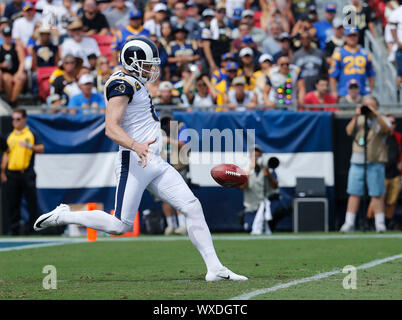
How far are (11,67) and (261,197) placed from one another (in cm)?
528

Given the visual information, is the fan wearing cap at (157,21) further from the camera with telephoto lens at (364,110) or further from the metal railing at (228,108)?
the camera with telephoto lens at (364,110)

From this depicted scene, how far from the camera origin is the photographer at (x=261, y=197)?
49.1 ft

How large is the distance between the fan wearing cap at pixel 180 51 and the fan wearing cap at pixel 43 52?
217 centimetres

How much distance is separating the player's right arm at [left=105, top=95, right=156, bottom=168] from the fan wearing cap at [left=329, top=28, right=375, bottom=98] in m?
9.59

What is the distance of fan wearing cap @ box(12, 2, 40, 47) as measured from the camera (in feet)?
58.6

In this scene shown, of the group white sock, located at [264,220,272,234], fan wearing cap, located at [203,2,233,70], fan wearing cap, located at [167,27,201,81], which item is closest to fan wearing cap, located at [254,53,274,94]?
fan wearing cap, located at [203,2,233,70]

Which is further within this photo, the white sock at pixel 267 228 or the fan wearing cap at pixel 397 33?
the fan wearing cap at pixel 397 33

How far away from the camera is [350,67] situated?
54.9ft

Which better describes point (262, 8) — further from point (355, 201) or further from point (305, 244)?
point (305, 244)

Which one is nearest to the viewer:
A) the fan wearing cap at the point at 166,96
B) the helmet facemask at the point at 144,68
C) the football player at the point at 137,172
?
the football player at the point at 137,172

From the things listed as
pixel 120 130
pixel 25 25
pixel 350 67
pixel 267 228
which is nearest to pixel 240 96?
pixel 350 67

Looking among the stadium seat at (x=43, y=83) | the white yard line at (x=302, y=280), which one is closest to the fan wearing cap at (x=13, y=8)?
the stadium seat at (x=43, y=83)

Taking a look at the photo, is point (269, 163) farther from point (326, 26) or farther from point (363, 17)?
point (363, 17)

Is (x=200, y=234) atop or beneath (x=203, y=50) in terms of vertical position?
beneath
